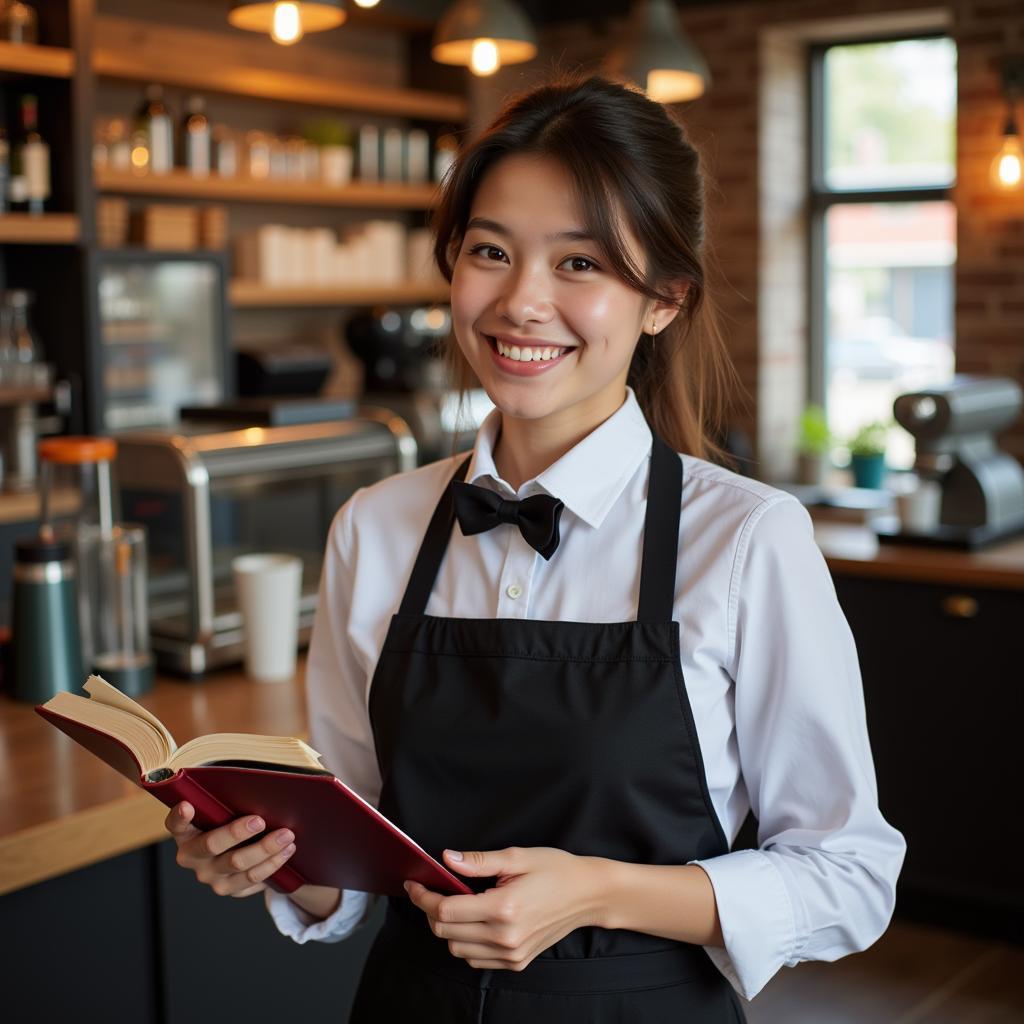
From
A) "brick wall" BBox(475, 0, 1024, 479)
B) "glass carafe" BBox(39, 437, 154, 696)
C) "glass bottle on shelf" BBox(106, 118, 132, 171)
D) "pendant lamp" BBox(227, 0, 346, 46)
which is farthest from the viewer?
"brick wall" BBox(475, 0, 1024, 479)

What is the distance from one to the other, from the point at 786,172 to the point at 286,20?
12.5ft

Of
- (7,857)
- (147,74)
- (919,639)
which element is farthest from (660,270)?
(147,74)

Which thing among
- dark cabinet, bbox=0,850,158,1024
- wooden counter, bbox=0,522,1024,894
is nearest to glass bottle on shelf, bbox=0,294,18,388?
wooden counter, bbox=0,522,1024,894

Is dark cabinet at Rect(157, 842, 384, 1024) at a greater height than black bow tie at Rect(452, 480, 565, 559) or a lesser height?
lesser

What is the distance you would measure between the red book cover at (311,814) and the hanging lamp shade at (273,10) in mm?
1815

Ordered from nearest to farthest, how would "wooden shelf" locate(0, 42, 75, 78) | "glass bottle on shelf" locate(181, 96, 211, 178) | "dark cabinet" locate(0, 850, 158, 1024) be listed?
"dark cabinet" locate(0, 850, 158, 1024) < "wooden shelf" locate(0, 42, 75, 78) < "glass bottle on shelf" locate(181, 96, 211, 178)

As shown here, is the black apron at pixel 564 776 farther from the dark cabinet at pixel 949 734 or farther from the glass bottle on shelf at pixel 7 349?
the glass bottle on shelf at pixel 7 349

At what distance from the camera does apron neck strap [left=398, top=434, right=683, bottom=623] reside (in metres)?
1.35

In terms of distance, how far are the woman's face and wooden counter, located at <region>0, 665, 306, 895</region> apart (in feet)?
2.91

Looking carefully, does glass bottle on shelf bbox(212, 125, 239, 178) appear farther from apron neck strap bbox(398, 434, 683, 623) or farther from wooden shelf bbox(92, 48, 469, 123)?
apron neck strap bbox(398, 434, 683, 623)

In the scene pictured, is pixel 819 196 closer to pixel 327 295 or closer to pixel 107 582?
pixel 327 295

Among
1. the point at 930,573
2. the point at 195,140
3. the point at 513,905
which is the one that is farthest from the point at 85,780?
the point at 195,140

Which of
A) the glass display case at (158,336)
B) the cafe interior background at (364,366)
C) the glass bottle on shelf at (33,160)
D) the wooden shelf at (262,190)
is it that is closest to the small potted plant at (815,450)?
the cafe interior background at (364,366)

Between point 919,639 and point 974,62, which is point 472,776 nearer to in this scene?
point 919,639
